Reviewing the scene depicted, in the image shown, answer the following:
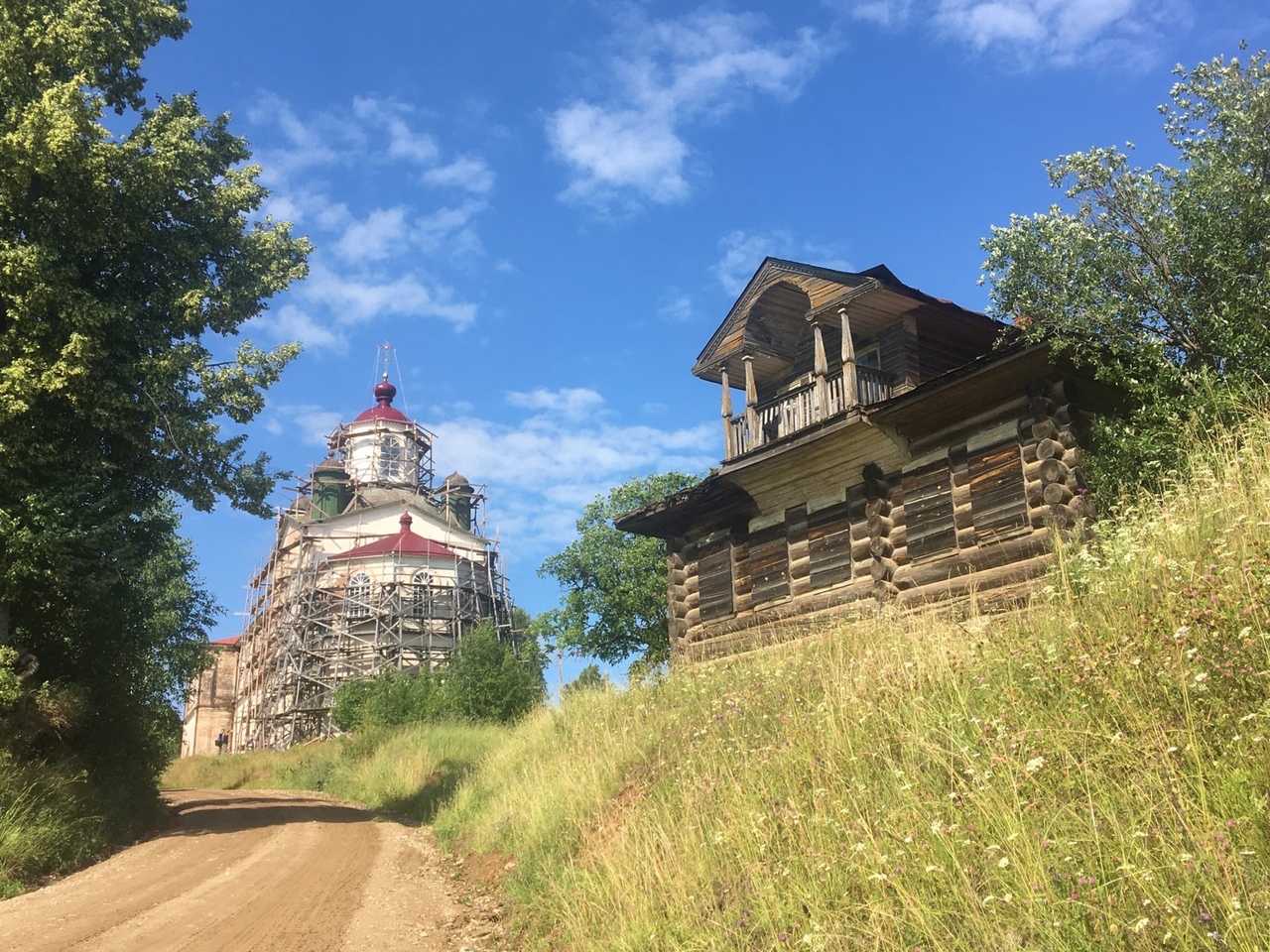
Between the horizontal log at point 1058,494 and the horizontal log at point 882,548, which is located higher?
the horizontal log at point 1058,494

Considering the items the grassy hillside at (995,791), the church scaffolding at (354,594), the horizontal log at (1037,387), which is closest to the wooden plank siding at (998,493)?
the horizontal log at (1037,387)

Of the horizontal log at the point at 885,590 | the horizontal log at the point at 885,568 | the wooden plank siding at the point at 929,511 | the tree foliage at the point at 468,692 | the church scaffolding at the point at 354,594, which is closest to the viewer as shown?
the wooden plank siding at the point at 929,511

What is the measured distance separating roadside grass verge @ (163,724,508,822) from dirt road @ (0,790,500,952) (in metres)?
4.93

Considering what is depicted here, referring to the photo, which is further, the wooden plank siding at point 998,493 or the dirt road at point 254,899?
the wooden plank siding at point 998,493

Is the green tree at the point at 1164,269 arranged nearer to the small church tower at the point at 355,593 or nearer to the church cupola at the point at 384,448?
the small church tower at the point at 355,593

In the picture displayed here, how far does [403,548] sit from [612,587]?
1790 centimetres

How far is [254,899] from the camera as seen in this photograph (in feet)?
33.2

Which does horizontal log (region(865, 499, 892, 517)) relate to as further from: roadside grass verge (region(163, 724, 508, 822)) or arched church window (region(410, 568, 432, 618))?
arched church window (region(410, 568, 432, 618))

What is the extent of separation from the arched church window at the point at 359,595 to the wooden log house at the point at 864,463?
32.0m

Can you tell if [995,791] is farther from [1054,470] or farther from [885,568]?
[885,568]

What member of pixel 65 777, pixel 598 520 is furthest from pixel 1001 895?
pixel 598 520

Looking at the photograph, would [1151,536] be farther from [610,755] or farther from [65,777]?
[65,777]

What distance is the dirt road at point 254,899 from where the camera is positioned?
27.5 feet

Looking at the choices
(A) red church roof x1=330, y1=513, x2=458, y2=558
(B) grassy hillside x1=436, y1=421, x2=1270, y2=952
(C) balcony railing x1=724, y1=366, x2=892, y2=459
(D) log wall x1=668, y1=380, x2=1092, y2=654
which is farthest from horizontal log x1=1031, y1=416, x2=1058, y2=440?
(A) red church roof x1=330, y1=513, x2=458, y2=558
